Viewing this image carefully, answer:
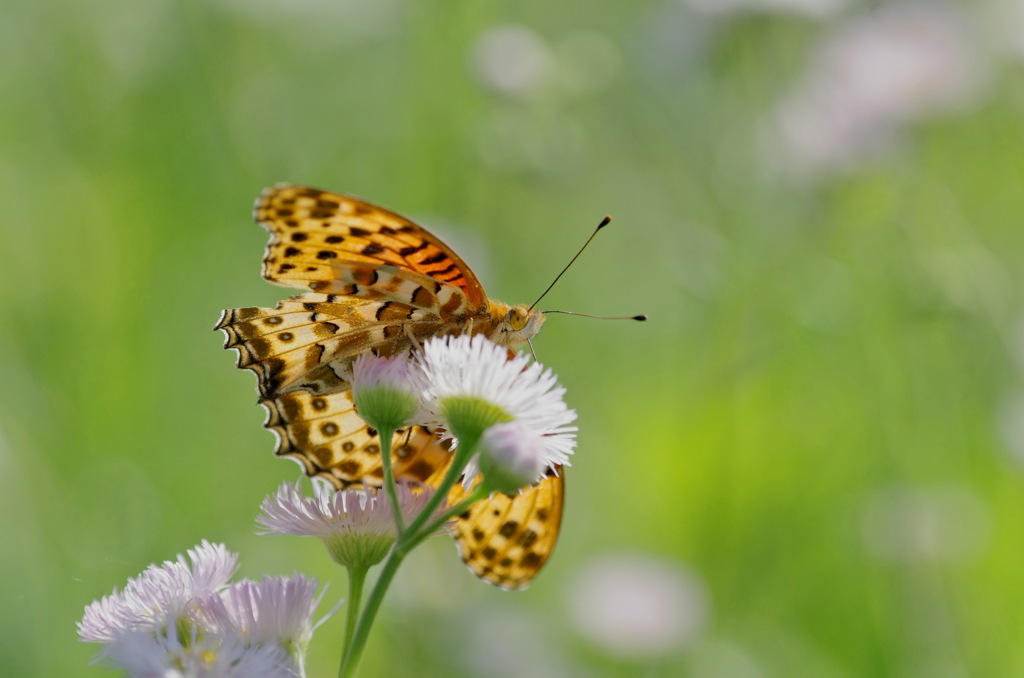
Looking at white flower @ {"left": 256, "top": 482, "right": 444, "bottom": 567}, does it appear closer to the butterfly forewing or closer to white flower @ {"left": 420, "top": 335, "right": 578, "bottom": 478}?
white flower @ {"left": 420, "top": 335, "right": 578, "bottom": 478}

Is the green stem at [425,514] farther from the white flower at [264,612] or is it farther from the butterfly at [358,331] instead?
the butterfly at [358,331]

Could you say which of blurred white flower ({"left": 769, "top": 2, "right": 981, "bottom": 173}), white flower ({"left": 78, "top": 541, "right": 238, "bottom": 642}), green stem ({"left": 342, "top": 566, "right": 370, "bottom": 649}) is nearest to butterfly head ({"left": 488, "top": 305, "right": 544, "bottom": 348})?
green stem ({"left": 342, "top": 566, "right": 370, "bottom": 649})

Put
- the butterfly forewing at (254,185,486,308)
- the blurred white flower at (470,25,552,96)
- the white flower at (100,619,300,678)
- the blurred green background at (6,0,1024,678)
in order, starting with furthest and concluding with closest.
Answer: the blurred white flower at (470,25,552,96)
the blurred green background at (6,0,1024,678)
the butterfly forewing at (254,185,486,308)
the white flower at (100,619,300,678)

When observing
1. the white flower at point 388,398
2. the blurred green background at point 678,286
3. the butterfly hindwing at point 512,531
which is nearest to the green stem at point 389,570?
the white flower at point 388,398

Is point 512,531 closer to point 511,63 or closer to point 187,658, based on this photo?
point 187,658

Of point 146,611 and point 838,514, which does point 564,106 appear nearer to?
point 838,514

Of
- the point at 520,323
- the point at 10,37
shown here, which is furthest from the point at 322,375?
the point at 10,37

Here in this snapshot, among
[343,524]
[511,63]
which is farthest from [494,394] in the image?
[511,63]
